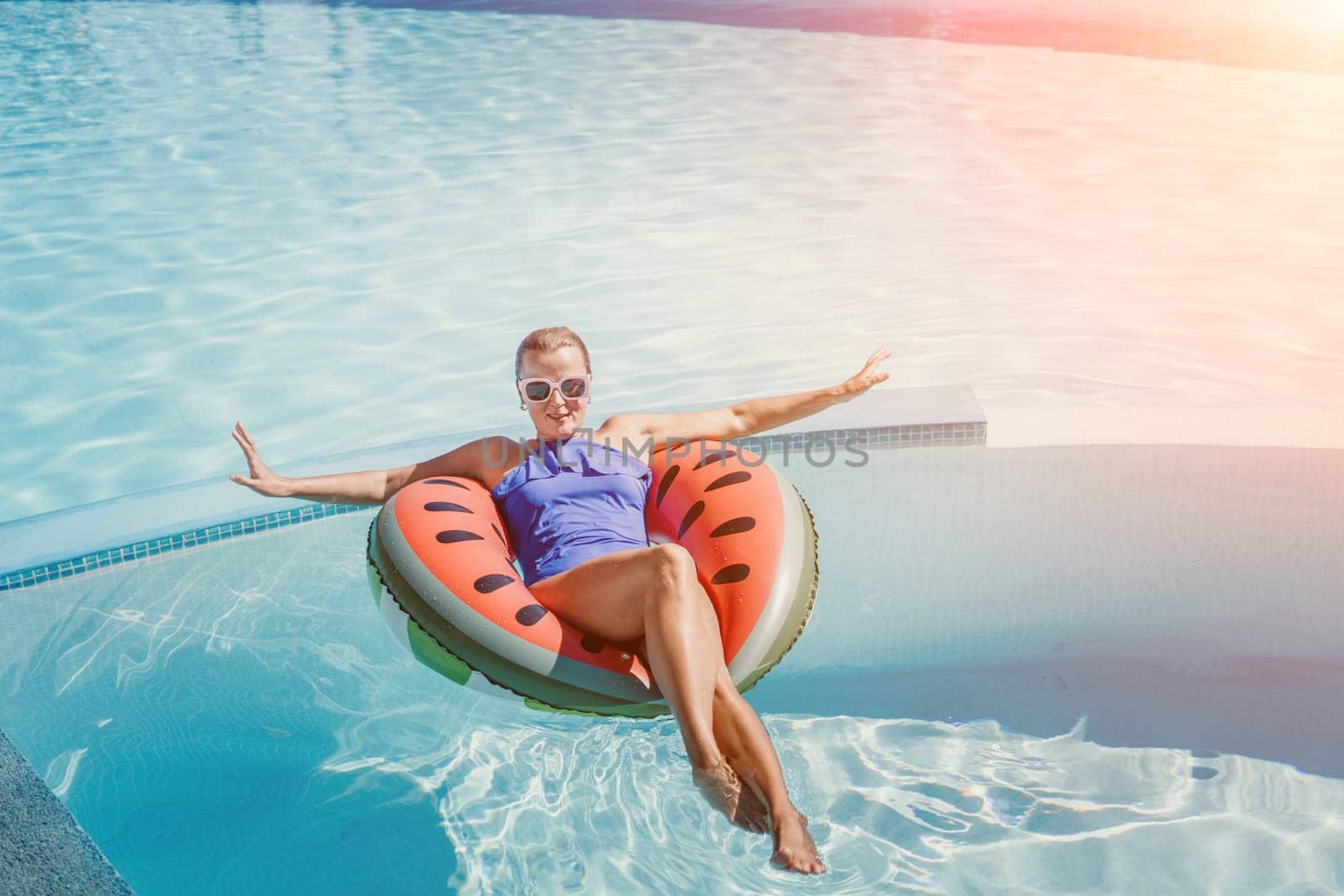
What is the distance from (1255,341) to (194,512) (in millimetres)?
3659

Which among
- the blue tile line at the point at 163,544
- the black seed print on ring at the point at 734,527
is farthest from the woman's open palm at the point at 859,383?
the blue tile line at the point at 163,544

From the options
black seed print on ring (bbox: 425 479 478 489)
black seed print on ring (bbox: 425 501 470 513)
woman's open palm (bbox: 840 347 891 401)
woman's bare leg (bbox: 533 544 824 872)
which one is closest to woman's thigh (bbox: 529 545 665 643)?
woman's bare leg (bbox: 533 544 824 872)

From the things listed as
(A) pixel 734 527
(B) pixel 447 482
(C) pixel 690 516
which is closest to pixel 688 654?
(A) pixel 734 527

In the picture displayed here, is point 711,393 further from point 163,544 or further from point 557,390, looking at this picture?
point 163,544

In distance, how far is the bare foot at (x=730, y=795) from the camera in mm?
2082

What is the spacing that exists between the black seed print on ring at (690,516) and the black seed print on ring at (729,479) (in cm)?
4

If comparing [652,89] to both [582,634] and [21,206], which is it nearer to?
[21,206]

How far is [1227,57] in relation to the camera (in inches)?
354

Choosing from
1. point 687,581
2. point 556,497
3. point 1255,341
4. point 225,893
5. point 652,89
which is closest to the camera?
point 687,581

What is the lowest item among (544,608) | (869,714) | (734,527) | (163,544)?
(869,714)

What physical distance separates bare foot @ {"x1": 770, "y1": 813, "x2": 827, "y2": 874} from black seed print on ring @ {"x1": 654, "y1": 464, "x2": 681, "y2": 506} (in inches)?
34.8

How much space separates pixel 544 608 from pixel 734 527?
0.39m

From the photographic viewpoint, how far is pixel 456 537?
2.45m

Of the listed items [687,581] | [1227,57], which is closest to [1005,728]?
[687,581]
